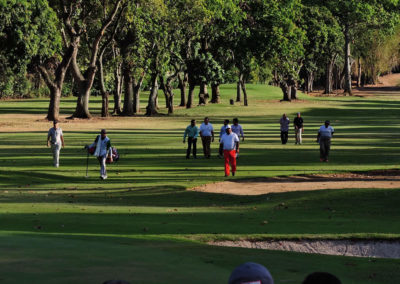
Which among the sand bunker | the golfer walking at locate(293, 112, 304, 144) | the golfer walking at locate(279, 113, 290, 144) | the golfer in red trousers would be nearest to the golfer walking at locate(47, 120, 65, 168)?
the golfer in red trousers

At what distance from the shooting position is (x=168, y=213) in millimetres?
21766

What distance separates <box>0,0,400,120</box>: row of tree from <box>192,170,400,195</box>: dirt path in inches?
1460

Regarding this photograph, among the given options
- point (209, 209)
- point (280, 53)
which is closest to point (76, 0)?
point (280, 53)

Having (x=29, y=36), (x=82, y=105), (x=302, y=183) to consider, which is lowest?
(x=302, y=183)

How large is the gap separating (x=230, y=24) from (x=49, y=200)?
64370 mm

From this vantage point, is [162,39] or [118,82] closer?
[162,39]

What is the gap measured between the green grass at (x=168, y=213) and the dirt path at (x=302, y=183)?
38.6 inches

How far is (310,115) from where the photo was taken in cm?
8731

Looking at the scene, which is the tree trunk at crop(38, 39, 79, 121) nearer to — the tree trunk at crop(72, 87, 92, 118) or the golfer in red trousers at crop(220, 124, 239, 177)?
the tree trunk at crop(72, 87, 92, 118)

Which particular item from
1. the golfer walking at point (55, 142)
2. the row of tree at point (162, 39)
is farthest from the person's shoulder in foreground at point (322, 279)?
the row of tree at point (162, 39)

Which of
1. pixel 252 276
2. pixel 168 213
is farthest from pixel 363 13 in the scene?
pixel 252 276

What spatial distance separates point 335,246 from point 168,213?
5.63 metres

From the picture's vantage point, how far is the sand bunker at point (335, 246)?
1720 cm

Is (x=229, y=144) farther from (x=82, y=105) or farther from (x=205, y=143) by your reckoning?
(x=82, y=105)
